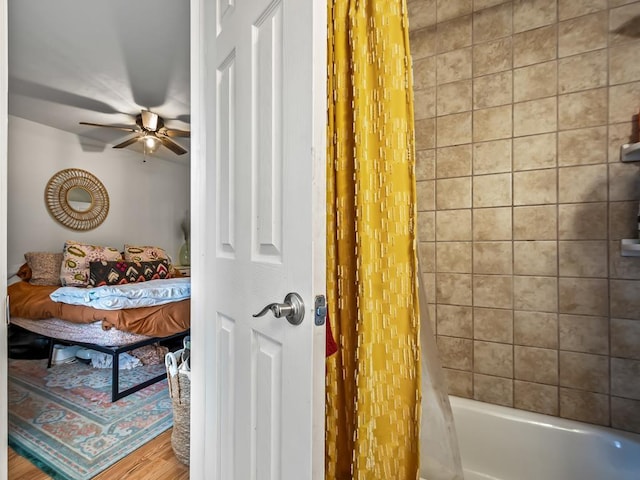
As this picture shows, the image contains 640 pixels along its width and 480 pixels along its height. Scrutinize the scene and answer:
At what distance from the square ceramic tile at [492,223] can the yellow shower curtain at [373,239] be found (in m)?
0.89

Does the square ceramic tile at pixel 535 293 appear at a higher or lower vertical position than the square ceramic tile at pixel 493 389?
higher

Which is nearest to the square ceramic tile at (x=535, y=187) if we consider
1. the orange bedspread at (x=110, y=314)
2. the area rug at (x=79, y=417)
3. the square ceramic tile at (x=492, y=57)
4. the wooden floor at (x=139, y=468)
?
the square ceramic tile at (x=492, y=57)

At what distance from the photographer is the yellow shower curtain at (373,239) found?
0.85 m

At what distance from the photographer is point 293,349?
698 mm

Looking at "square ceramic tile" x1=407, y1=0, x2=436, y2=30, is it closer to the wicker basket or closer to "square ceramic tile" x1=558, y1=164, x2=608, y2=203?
"square ceramic tile" x1=558, y1=164, x2=608, y2=203

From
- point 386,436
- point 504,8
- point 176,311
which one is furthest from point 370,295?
point 176,311

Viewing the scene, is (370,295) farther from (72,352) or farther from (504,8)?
(72,352)

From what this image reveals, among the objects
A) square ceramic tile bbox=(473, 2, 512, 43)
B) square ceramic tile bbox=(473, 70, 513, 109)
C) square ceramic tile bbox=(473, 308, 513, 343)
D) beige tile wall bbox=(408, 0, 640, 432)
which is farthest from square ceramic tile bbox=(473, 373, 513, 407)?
square ceramic tile bbox=(473, 2, 512, 43)

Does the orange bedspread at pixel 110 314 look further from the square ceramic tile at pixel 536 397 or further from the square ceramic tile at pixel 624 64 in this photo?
the square ceramic tile at pixel 624 64

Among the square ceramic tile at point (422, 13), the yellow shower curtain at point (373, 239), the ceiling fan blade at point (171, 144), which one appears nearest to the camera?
the yellow shower curtain at point (373, 239)

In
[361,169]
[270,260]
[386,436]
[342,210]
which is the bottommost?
[386,436]

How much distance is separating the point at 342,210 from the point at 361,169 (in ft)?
0.38

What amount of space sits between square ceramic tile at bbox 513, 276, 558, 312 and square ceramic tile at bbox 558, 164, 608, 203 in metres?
0.37

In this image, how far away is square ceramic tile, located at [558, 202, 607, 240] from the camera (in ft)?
4.56
